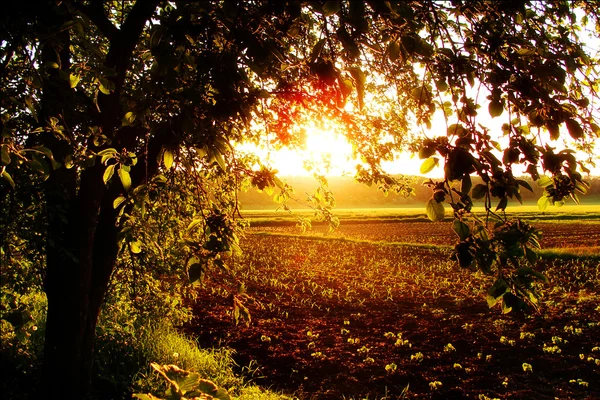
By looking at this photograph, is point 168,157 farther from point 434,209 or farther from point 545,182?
point 545,182

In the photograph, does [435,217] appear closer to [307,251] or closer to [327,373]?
[327,373]

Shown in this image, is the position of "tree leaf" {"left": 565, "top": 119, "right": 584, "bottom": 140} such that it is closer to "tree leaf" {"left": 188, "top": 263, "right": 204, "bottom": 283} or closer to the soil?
"tree leaf" {"left": 188, "top": 263, "right": 204, "bottom": 283}

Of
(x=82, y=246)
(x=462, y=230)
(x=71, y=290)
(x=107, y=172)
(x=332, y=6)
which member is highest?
(x=332, y=6)

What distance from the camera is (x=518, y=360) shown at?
7051 millimetres

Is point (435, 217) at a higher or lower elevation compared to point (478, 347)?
higher

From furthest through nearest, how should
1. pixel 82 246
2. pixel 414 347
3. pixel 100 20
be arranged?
pixel 414 347 → pixel 82 246 → pixel 100 20

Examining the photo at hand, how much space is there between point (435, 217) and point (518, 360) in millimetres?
7150

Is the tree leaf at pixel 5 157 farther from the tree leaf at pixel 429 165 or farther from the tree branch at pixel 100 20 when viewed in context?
the tree branch at pixel 100 20

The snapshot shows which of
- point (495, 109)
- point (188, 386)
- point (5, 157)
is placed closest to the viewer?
point (188, 386)

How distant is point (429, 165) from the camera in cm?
131

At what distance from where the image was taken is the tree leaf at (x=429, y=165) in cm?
131

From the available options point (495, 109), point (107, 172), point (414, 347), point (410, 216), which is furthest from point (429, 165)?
point (410, 216)

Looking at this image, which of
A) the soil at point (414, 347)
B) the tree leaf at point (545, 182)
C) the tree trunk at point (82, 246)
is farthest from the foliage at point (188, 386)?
the soil at point (414, 347)

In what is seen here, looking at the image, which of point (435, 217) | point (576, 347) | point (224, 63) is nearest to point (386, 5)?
point (224, 63)
